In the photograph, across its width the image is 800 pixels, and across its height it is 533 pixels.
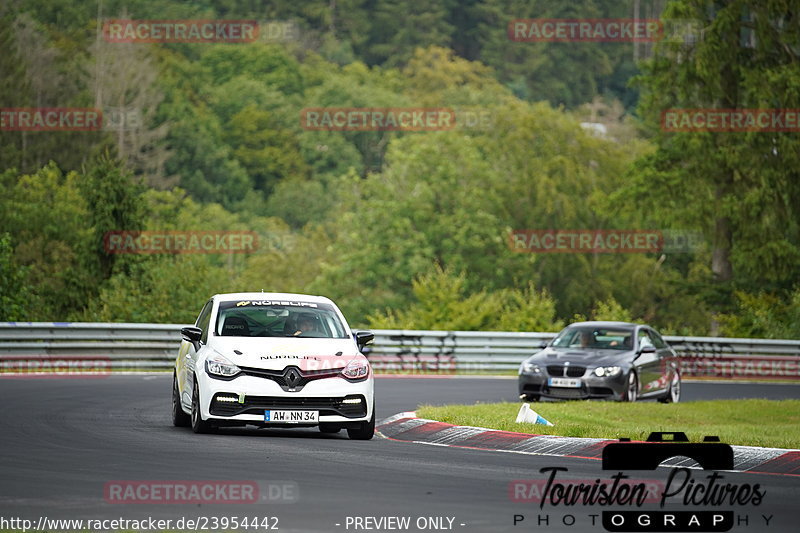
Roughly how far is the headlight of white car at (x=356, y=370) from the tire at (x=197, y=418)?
161 cm

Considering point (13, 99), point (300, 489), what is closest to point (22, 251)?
point (300, 489)

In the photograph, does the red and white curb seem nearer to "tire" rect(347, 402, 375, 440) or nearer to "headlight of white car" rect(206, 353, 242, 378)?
"tire" rect(347, 402, 375, 440)

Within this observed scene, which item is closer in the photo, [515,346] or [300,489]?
[300,489]

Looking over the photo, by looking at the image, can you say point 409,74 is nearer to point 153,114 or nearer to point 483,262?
point 153,114

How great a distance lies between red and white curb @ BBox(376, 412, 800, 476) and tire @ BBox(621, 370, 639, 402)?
583 centimetres

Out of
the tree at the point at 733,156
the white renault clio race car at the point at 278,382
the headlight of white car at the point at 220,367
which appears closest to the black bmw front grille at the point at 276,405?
the white renault clio race car at the point at 278,382

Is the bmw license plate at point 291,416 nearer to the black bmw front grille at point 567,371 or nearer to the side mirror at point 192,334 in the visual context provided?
the side mirror at point 192,334

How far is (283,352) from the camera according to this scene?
56.9 ft

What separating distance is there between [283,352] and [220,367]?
70 centimetres

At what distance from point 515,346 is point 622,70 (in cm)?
11728

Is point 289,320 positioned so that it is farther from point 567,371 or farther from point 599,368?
point 599,368

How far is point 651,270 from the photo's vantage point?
263 ft

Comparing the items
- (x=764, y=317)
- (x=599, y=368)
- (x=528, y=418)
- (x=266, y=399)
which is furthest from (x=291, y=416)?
(x=764, y=317)

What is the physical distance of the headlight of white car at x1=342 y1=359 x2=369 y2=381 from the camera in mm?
17453
